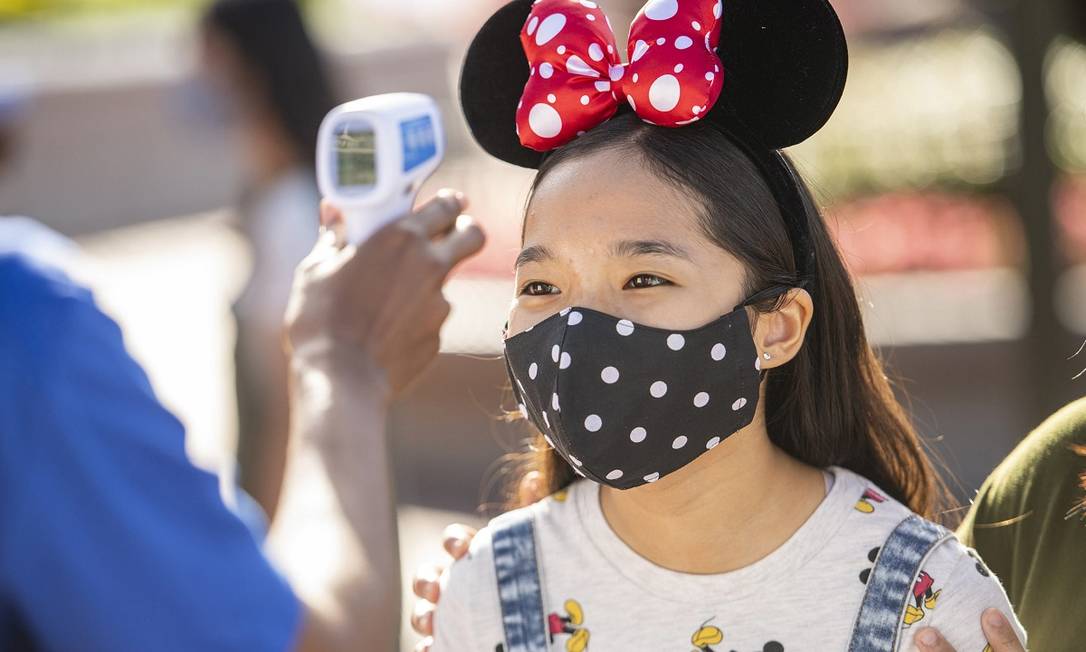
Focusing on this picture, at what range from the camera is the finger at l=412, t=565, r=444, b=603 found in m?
2.21

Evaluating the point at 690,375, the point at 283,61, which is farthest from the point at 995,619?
the point at 283,61

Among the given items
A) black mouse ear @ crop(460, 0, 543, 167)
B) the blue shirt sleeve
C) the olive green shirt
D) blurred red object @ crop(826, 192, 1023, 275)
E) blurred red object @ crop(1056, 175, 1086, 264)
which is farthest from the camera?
blurred red object @ crop(826, 192, 1023, 275)

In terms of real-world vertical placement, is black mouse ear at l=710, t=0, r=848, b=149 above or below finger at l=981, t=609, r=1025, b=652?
above

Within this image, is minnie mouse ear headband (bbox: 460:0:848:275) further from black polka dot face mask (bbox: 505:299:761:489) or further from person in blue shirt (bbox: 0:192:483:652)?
person in blue shirt (bbox: 0:192:483:652)

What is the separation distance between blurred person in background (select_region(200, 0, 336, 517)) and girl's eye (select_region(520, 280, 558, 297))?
6.34 feet

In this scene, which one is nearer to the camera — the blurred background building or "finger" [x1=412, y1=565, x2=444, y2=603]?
"finger" [x1=412, y1=565, x2=444, y2=603]

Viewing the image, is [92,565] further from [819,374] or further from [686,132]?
[819,374]

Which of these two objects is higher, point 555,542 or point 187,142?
point 555,542

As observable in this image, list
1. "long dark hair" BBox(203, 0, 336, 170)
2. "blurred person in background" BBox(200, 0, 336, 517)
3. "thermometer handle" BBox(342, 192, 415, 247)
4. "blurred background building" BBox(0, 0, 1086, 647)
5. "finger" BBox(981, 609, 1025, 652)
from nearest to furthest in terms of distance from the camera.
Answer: "finger" BBox(981, 609, 1025, 652), "thermometer handle" BBox(342, 192, 415, 247), "blurred person in background" BBox(200, 0, 336, 517), "long dark hair" BBox(203, 0, 336, 170), "blurred background building" BBox(0, 0, 1086, 647)

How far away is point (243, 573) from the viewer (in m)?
1.39

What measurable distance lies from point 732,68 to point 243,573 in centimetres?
124

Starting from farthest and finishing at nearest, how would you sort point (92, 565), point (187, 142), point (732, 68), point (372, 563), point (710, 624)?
point (187, 142) < point (732, 68) < point (710, 624) < point (372, 563) < point (92, 565)

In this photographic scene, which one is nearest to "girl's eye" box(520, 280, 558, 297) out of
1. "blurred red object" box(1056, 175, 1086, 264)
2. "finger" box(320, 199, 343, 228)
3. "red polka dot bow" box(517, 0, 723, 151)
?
"red polka dot bow" box(517, 0, 723, 151)

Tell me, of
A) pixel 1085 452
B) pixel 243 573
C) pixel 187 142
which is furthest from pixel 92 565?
pixel 187 142
